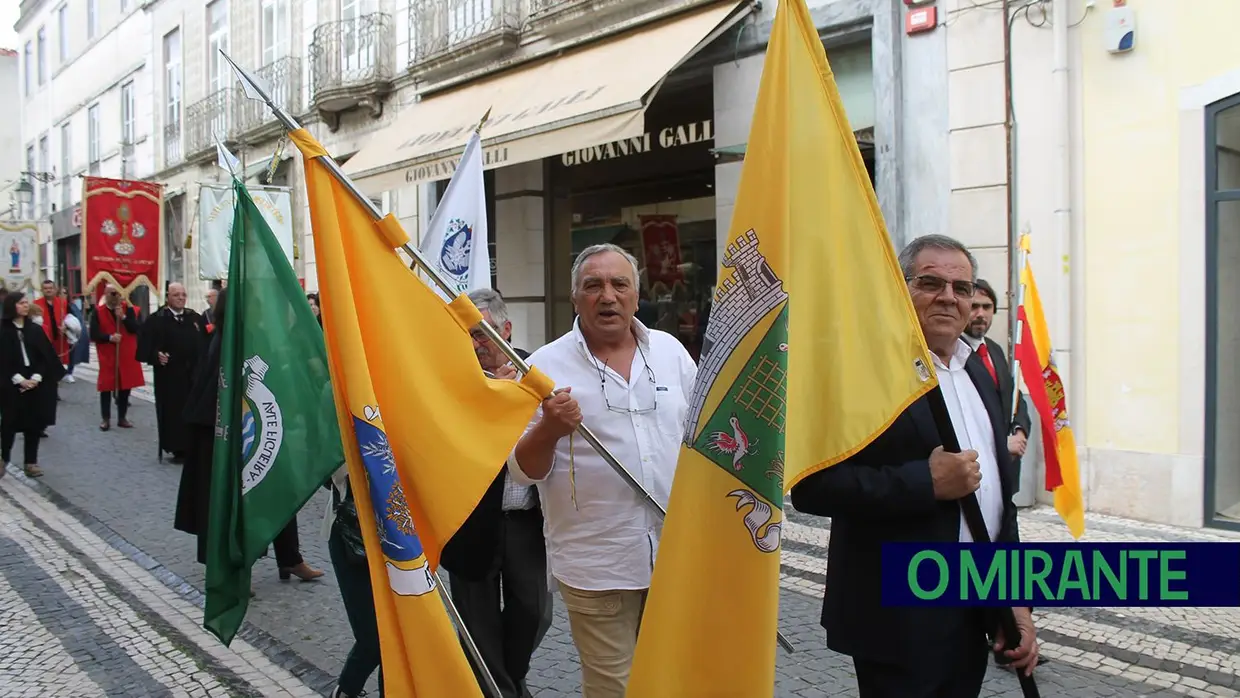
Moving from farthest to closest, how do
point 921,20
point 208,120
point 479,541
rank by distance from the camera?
point 208,120 < point 921,20 < point 479,541

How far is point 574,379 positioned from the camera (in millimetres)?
3057

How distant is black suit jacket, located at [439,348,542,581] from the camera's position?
3377mm

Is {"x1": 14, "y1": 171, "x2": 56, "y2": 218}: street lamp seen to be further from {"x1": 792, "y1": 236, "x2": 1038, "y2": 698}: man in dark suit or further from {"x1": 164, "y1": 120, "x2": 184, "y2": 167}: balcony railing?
{"x1": 792, "y1": 236, "x2": 1038, "y2": 698}: man in dark suit

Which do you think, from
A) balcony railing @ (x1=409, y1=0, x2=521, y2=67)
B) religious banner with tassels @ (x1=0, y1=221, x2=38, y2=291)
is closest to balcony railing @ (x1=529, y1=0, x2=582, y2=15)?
balcony railing @ (x1=409, y1=0, x2=521, y2=67)

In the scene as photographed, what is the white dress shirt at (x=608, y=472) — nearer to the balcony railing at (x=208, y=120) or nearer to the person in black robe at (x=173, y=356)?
the person in black robe at (x=173, y=356)

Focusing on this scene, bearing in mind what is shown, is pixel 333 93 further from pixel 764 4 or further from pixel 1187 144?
pixel 1187 144

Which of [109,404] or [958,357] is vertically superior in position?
[958,357]

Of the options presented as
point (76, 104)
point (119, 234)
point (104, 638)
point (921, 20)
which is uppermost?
point (76, 104)

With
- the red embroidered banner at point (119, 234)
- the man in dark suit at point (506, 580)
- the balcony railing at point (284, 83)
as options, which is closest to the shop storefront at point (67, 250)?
the balcony railing at point (284, 83)

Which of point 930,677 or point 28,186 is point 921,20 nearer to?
point 930,677

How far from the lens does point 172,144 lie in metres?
22.9

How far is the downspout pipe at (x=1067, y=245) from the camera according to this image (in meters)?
7.16

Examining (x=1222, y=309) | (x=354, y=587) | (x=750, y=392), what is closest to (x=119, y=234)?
(x=354, y=587)

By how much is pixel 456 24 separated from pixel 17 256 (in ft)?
35.0
